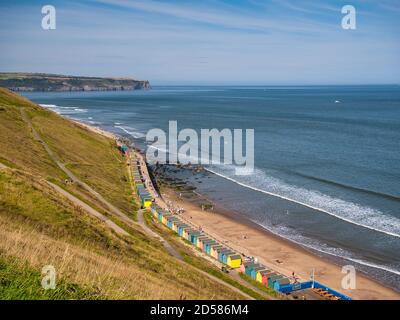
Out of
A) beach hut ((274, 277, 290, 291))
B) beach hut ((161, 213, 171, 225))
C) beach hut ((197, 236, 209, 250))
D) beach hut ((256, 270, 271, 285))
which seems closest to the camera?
beach hut ((274, 277, 290, 291))

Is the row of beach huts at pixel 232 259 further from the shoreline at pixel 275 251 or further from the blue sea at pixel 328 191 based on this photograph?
the blue sea at pixel 328 191

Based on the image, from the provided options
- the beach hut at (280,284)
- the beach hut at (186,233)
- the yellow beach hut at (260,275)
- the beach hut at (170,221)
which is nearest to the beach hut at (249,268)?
the yellow beach hut at (260,275)

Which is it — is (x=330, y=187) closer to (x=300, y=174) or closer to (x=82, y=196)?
(x=300, y=174)

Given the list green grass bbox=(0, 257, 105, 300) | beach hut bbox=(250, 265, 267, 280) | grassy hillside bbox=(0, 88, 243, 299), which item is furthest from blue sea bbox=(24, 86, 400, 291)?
green grass bbox=(0, 257, 105, 300)

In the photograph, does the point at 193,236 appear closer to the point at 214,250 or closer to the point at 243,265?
the point at 214,250

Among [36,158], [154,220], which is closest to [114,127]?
[36,158]

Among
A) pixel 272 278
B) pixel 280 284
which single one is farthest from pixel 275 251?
pixel 280 284

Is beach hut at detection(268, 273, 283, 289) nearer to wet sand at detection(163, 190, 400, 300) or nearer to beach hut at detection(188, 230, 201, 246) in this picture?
wet sand at detection(163, 190, 400, 300)
